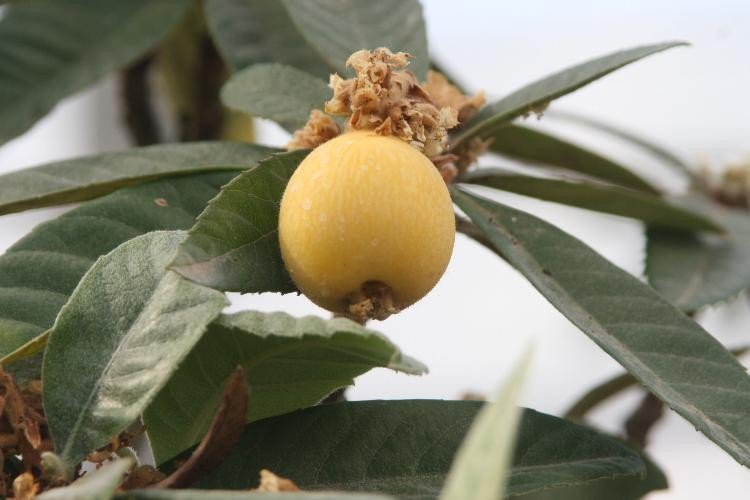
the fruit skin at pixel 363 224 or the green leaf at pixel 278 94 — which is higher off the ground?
the green leaf at pixel 278 94

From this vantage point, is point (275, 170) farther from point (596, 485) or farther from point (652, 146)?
point (652, 146)

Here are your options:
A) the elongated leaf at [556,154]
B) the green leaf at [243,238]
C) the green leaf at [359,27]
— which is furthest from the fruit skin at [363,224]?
the elongated leaf at [556,154]

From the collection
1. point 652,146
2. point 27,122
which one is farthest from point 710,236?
point 27,122

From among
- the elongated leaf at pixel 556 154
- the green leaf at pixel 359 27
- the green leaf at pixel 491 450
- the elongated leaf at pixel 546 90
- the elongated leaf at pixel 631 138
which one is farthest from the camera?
the elongated leaf at pixel 631 138

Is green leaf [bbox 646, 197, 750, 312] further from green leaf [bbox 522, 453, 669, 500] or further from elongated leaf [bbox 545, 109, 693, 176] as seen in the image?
elongated leaf [bbox 545, 109, 693, 176]

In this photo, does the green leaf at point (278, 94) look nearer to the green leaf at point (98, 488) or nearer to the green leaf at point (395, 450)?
the green leaf at point (395, 450)

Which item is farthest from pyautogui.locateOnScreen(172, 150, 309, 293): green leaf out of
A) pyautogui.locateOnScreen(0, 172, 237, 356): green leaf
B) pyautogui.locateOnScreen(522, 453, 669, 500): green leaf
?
pyautogui.locateOnScreen(522, 453, 669, 500): green leaf
